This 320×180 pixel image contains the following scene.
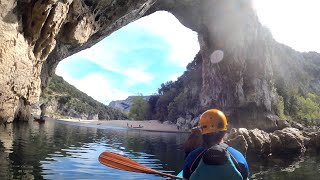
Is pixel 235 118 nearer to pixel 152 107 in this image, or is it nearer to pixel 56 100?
pixel 152 107

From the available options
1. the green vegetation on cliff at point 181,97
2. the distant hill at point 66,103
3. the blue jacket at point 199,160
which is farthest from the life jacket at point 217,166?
the distant hill at point 66,103

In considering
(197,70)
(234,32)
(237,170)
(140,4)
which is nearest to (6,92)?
(140,4)

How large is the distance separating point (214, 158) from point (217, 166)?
11 centimetres

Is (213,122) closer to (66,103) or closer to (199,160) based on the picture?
(199,160)

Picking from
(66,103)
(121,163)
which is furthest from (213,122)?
(66,103)

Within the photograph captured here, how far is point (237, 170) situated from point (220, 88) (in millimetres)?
47563

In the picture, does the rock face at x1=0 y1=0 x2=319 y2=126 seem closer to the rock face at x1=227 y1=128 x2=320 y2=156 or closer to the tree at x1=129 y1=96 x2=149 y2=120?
the rock face at x1=227 y1=128 x2=320 y2=156

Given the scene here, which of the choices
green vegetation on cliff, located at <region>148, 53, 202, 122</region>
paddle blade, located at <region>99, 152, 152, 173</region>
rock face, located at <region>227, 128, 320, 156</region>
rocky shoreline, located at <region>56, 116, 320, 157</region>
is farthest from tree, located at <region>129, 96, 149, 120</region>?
paddle blade, located at <region>99, 152, 152, 173</region>

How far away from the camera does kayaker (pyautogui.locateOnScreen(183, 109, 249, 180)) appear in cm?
381

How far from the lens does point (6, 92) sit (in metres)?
17.4

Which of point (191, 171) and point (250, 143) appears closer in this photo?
point (191, 171)

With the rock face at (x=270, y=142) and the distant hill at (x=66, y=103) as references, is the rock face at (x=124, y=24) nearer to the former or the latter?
the rock face at (x=270, y=142)

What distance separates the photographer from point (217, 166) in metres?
3.81

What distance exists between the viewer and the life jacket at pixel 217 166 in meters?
3.80
